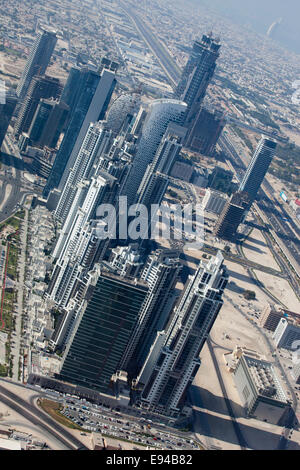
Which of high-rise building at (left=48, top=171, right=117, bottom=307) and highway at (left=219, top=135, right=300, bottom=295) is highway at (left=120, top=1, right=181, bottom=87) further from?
high-rise building at (left=48, top=171, right=117, bottom=307)

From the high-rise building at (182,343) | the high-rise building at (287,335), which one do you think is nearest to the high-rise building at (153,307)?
the high-rise building at (182,343)

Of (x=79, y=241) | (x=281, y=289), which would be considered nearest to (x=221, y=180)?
(x=281, y=289)

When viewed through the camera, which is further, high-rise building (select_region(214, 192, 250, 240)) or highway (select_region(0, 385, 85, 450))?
high-rise building (select_region(214, 192, 250, 240))

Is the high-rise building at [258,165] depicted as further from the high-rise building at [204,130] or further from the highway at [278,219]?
the high-rise building at [204,130]

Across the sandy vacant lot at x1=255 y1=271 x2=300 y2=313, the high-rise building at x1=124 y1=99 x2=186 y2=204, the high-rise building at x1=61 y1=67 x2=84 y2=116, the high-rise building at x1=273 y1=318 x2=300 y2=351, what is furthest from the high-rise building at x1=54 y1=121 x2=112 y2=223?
the sandy vacant lot at x1=255 y1=271 x2=300 y2=313

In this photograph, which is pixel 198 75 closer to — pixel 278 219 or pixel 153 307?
pixel 278 219

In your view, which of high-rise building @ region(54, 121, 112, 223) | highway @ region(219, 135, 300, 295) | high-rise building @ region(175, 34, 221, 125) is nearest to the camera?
high-rise building @ region(54, 121, 112, 223)

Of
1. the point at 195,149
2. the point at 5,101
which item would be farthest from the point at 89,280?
the point at 195,149
